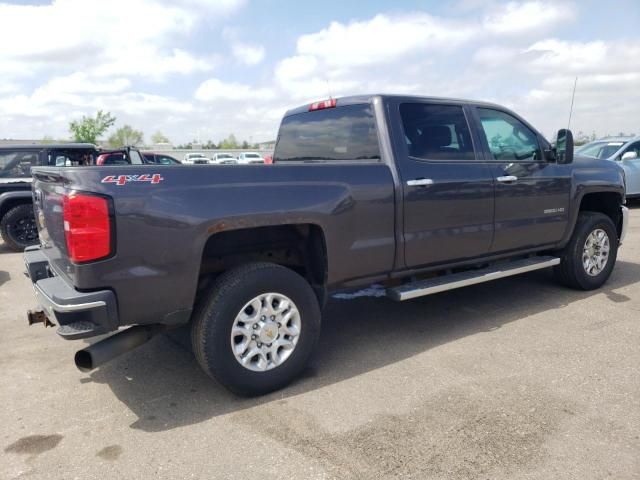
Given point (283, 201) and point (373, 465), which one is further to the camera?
point (283, 201)

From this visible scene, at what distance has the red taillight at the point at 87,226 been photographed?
274cm

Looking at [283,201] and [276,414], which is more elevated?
[283,201]

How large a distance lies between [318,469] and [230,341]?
0.96m

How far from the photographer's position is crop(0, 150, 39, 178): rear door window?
8.70m

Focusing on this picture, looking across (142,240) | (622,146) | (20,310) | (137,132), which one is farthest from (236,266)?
(137,132)

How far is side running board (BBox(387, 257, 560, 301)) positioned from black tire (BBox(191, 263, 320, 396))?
0.83 m

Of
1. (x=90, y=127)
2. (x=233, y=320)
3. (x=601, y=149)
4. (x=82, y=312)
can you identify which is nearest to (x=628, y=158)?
(x=601, y=149)

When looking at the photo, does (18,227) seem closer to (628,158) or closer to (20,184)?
(20,184)

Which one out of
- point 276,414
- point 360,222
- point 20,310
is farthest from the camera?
point 20,310

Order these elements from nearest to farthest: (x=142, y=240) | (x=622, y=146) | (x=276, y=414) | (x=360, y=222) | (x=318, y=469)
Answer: (x=318, y=469) < (x=142, y=240) < (x=276, y=414) < (x=360, y=222) < (x=622, y=146)

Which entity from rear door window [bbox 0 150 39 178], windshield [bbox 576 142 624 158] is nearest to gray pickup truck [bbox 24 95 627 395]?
rear door window [bbox 0 150 39 178]

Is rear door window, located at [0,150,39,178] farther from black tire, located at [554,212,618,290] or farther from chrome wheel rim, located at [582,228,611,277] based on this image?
chrome wheel rim, located at [582,228,611,277]

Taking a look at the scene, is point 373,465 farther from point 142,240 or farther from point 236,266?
point 142,240

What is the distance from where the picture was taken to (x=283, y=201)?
3.32m
